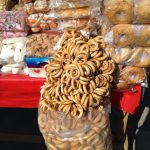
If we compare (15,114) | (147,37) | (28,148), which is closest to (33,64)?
(147,37)

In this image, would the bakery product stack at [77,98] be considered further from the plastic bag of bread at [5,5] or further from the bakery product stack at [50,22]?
the plastic bag of bread at [5,5]

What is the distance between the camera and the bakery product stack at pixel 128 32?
5.81ft

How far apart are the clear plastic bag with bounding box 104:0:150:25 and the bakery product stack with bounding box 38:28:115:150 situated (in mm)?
161

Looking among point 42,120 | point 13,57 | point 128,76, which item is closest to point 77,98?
point 42,120

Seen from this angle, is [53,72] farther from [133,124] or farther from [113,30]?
[133,124]

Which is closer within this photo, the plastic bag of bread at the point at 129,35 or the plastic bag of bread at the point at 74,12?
the plastic bag of bread at the point at 129,35

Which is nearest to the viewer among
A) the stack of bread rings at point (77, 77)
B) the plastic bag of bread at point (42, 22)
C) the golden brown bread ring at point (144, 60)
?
the stack of bread rings at point (77, 77)

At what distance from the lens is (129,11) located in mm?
1771

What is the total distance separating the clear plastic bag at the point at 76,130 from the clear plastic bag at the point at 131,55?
268 mm

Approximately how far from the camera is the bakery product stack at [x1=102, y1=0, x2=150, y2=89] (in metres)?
1.77

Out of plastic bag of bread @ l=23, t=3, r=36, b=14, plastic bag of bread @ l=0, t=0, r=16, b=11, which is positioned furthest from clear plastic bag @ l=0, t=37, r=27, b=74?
plastic bag of bread @ l=0, t=0, r=16, b=11

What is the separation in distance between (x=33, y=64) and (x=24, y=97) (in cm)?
18

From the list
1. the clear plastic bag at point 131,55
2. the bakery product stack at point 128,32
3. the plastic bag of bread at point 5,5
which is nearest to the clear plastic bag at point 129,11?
the bakery product stack at point 128,32

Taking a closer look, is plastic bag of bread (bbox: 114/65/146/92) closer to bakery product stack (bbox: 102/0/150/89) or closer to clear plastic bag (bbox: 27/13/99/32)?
bakery product stack (bbox: 102/0/150/89)
